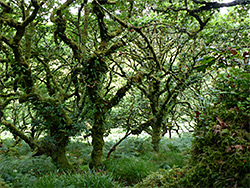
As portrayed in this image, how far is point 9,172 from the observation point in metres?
5.84

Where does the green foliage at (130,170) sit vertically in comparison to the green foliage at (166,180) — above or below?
below

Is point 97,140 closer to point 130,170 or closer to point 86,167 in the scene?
point 86,167

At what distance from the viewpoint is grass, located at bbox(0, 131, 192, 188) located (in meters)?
3.97

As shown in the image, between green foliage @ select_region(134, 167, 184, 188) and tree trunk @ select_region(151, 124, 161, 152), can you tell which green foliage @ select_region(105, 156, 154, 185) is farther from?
green foliage @ select_region(134, 167, 184, 188)

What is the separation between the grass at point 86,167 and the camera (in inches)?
156

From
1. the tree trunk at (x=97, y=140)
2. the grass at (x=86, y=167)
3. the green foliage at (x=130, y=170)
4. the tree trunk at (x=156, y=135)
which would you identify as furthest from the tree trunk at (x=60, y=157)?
the tree trunk at (x=156, y=135)

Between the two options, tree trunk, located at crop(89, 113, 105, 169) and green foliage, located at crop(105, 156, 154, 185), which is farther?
tree trunk, located at crop(89, 113, 105, 169)

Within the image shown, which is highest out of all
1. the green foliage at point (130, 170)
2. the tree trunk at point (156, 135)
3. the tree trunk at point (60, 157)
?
the tree trunk at point (156, 135)

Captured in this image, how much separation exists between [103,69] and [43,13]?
2510mm

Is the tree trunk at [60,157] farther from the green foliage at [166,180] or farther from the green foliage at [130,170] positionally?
the green foliage at [166,180]

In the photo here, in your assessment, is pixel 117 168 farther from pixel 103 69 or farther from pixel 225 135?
pixel 225 135

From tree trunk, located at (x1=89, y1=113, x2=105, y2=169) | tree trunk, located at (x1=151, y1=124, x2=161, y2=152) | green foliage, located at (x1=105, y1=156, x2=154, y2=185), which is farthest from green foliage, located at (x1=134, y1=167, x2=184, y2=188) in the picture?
tree trunk, located at (x1=151, y1=124, x2=161, y2=152)

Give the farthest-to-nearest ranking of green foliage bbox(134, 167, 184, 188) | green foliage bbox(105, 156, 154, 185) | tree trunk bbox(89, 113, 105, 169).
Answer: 1. tree trunk bbox(89, 113, 105, 169)
2. green foliage bbox(105, 156, 154, 185)
3. green foliage bbox(134, 167, 184, 188)

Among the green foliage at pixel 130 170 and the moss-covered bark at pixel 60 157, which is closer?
the green foliage at pixel 130 170
